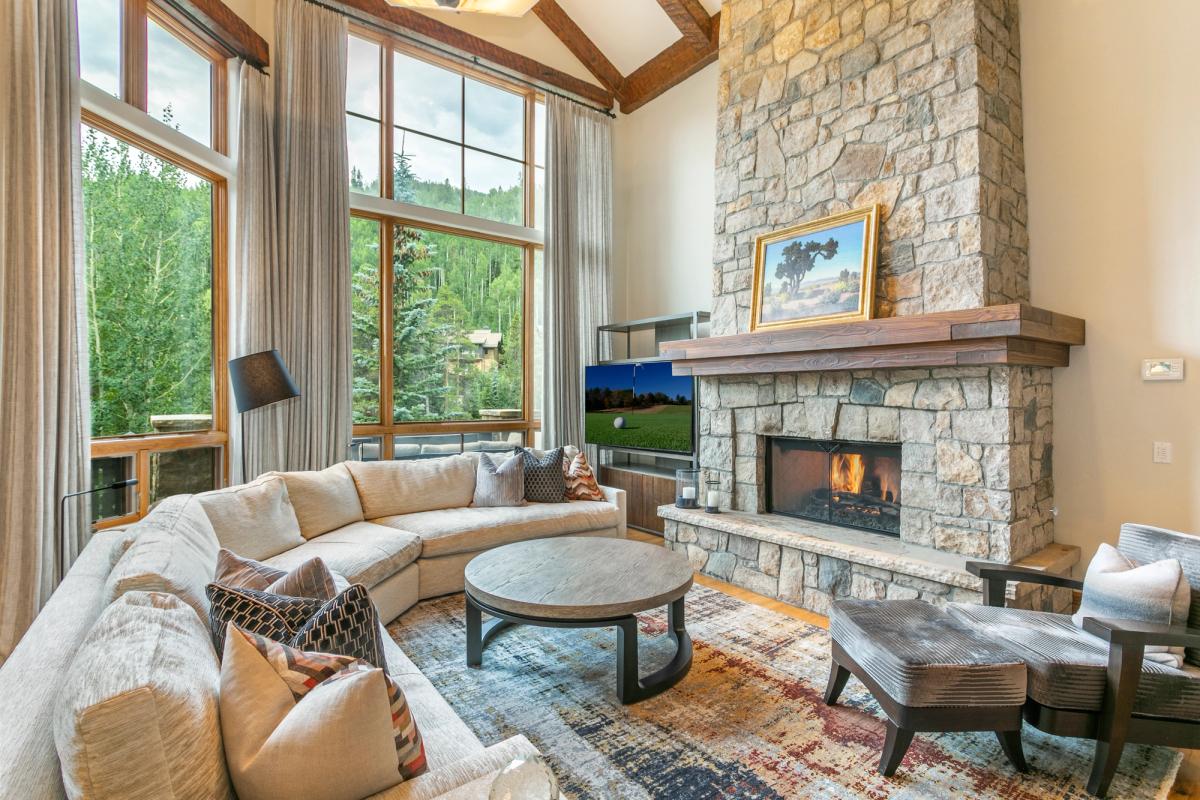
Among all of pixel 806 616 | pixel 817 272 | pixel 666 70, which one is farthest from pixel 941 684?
pixel 666 70

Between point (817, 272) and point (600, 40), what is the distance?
3802 mm

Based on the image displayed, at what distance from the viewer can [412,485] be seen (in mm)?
3844

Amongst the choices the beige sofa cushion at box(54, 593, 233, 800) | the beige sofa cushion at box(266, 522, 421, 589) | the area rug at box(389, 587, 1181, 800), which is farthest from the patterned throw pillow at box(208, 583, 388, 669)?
the beige sofa cushion at box(266, 522, 421, 589)

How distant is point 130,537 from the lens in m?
2.00

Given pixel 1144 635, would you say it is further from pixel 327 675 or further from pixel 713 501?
pixel 713 501

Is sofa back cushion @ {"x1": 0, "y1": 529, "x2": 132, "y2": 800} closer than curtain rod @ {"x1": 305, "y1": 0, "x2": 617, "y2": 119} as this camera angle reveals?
Yes

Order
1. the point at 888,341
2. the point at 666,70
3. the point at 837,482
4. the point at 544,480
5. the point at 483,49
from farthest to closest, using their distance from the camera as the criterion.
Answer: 1. the point at 666,70
2. the point at 483,49
3. the point at 544,480
4. the point at 837,482
5. the point at 888,341

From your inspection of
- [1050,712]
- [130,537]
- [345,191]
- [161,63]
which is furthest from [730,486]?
[161,63]

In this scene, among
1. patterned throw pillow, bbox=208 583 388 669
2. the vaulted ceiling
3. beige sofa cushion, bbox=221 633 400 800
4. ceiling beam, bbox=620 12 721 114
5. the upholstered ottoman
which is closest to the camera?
beige sofa cushion, bbox=221 633 400 800

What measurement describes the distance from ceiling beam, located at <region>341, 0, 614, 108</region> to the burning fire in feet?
14.6

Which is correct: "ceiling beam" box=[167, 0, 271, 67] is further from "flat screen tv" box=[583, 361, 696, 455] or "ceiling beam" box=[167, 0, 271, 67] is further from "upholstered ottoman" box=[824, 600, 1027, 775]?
"upholstered ottoman" box=[824, 600, 1027, 775]

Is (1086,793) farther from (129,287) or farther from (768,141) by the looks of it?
(129,287)

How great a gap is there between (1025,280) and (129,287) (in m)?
5.11

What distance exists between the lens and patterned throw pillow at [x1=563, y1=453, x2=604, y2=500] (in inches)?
166
